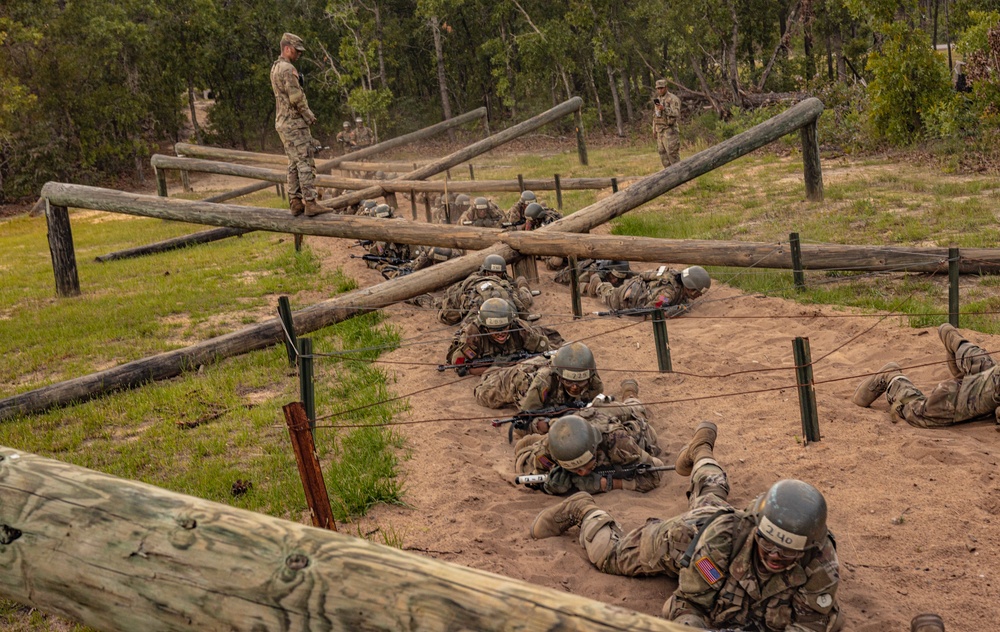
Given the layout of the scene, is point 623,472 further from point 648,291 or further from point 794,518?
point 648,291

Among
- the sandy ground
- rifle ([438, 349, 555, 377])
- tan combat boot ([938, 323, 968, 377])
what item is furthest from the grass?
tan combat boot ([938, 323, 968, 377])

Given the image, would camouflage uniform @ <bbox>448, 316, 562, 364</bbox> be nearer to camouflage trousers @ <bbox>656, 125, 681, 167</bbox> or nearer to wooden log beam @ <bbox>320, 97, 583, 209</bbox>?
wooden log beam @ <bbox>320, 97, 583, 209</bbox>

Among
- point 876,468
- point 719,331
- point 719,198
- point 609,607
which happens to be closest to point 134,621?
point 609,607

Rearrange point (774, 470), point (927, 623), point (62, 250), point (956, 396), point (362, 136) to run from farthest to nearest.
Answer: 1. point (362, 136)
2. point (62, 250)
3. point (956, 396)
4. point (774, 470)
5. point (927, 623)

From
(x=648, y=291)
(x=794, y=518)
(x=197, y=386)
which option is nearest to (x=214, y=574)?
(x=794, y=518)

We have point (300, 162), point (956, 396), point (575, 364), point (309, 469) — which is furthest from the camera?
point (300, 162)

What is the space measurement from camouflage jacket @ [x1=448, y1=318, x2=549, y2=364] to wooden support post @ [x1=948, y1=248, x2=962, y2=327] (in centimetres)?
398

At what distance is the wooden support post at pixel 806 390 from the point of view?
6.15m

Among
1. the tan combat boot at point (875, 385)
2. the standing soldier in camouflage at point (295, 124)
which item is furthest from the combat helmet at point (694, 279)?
the standing soldier in camouflage at point (295, 124)

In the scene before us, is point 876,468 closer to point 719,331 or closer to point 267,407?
point 719,331

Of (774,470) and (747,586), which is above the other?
(747,586)

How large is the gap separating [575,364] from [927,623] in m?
3.44

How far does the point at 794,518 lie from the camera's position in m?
4.16

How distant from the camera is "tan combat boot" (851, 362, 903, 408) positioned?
23.3 ft
